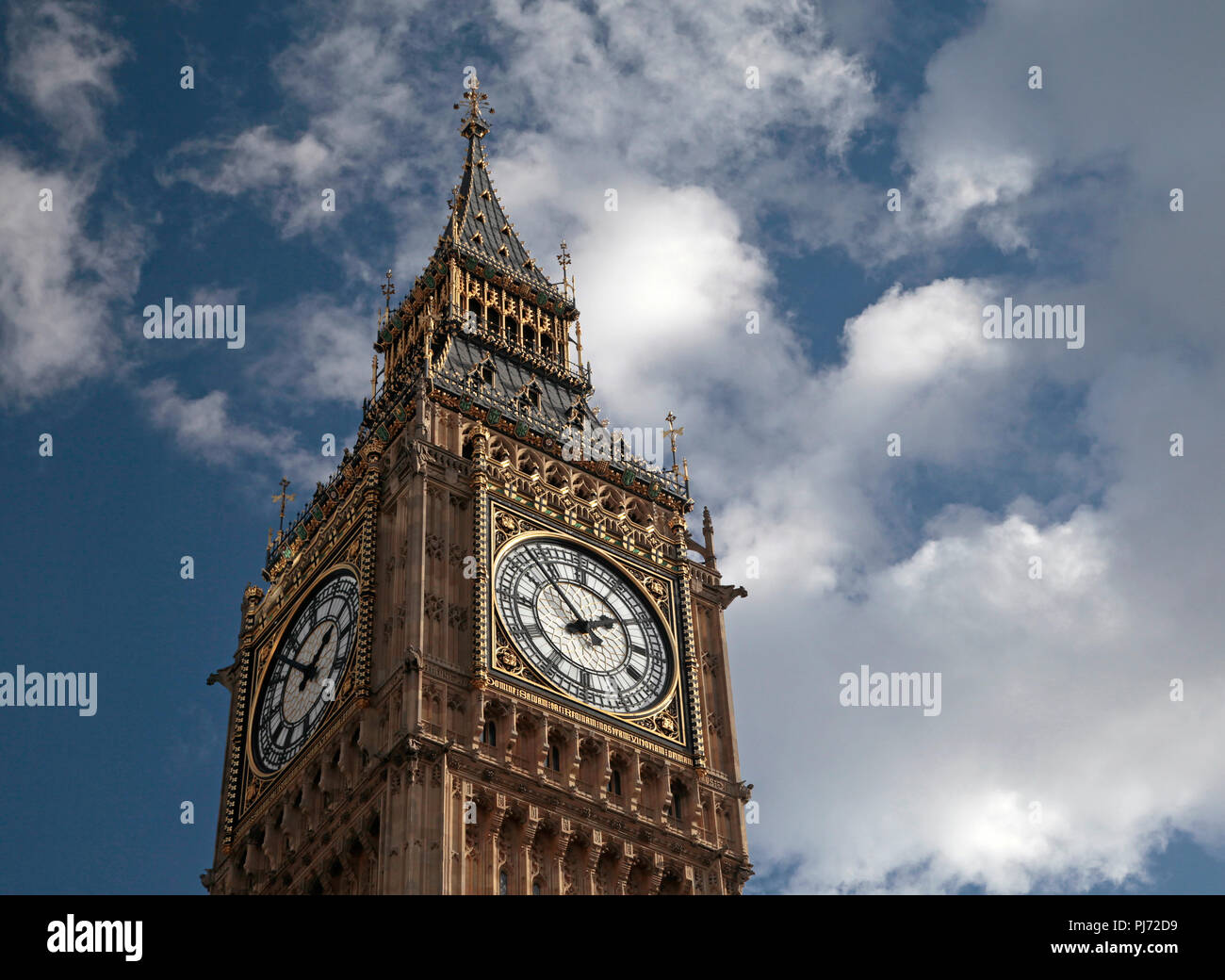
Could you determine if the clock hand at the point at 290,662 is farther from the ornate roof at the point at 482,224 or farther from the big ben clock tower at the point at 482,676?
the ornate roof at the point at 482,224

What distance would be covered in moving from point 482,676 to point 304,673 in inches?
308

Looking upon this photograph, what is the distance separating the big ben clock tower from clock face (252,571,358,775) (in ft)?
0.30

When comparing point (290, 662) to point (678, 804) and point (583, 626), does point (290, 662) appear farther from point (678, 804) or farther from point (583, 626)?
point (678, 804)

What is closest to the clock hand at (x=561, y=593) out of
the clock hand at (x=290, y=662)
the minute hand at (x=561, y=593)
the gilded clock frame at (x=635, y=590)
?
the minute hand at (x=561, y=593)

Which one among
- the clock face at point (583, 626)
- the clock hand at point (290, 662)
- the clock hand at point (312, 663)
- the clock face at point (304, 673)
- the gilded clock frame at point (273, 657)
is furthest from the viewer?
the clock hand at point (290, 662)

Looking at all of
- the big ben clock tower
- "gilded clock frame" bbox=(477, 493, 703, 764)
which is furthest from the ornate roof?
"gilded clock frame" bbox=(477, 493, 703, 764)

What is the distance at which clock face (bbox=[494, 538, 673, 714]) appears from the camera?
61.8 m

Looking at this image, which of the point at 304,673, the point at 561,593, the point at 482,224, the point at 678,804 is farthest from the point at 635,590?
the point at 482,224

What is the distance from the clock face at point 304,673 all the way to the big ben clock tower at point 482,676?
3.6 inches

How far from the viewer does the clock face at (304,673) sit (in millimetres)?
62375
